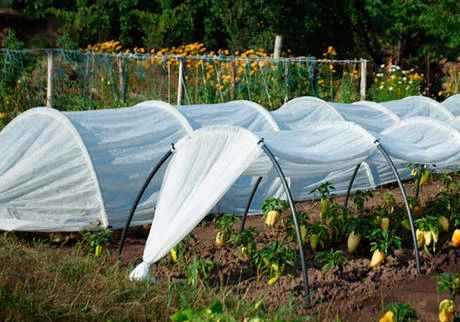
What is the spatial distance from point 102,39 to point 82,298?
1375cm

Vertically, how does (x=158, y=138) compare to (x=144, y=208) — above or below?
above

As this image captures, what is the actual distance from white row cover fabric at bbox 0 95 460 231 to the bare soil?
1.84ft

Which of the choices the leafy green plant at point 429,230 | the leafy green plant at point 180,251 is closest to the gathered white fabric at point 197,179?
the leafy green plant at point 180,251

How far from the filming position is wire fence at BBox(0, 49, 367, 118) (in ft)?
34.9

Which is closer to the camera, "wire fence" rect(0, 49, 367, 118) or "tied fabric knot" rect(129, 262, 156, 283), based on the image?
"tied fabric knot" rect(129, 262, 156, 283)

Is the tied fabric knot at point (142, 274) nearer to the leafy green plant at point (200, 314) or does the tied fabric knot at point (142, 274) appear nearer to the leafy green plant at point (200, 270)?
the leafy green plant at point (200, 270)

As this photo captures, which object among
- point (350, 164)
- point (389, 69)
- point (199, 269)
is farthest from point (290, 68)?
point (199, 269)

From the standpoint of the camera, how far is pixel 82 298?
4398 millimetres

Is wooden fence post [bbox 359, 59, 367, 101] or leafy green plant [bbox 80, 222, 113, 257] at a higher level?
wooden fence post [bbox 359, 59, 367, 101]

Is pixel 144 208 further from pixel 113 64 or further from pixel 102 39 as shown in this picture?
pixel 102 39

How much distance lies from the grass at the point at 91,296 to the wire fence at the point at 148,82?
5.51 m

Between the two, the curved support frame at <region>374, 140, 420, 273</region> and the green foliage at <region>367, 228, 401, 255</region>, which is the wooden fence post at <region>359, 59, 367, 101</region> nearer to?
the curved support frame at <region>374, 140, 420, 273</region>

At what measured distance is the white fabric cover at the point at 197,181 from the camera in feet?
17.1

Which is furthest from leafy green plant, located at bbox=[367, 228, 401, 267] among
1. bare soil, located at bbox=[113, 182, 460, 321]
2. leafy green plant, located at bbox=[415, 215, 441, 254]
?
leafy green plant, located at bbox=[415, 215, 441, 254]
